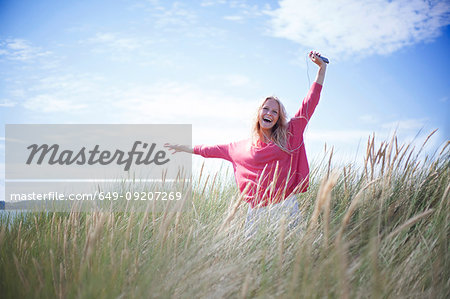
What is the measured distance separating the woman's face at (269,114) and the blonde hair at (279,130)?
0.13ft

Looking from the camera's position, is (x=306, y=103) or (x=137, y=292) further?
(x=306, y=103)

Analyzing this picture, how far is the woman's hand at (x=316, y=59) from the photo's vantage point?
3.25 m

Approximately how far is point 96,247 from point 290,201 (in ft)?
5.02

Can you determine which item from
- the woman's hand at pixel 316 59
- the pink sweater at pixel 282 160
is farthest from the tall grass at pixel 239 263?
the woman's hand at pixel 316 59

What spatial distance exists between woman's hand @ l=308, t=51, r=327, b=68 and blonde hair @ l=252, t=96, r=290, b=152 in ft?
1.67

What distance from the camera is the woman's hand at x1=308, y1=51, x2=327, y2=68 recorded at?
3248 mm

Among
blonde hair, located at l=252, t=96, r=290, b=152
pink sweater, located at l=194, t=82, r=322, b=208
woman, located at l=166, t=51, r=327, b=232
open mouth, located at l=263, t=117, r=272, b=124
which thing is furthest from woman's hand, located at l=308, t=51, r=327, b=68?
open mouth, located at l=263, t=117, r=272, b=124

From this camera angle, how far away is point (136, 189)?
422 cm

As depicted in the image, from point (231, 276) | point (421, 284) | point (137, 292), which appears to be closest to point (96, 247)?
point (137, 292)

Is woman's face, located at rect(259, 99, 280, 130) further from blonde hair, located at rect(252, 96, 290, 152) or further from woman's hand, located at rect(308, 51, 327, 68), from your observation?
woman's hand, located at rect(308, 51, 327, 68)

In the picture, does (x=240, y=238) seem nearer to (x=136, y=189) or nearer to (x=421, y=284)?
(x=421, y=284)

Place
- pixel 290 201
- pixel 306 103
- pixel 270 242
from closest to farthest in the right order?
1. pixel 270 242
2. pixel 290 201
3. pixel 306 103

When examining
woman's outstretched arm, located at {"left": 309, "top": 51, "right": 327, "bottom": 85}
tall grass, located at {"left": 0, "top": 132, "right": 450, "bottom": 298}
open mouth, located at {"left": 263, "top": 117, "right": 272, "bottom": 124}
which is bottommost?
tall grass, located at {"left": 0, "top": 132, "right": 450, "bottom": 298}

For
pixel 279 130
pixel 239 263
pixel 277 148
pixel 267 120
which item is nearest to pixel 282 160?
pixel 277 148
